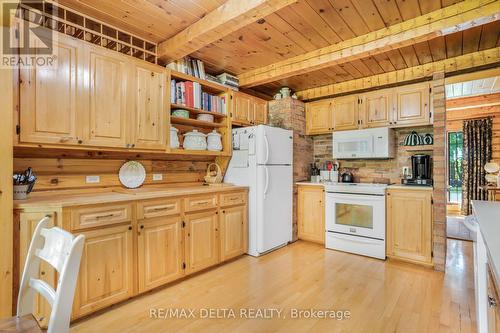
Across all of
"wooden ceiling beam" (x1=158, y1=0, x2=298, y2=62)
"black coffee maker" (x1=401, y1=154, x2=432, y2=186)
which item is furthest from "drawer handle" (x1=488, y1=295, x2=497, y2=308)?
"black coffee maker" (x1=401, y1=154, x2=432, y2=186)

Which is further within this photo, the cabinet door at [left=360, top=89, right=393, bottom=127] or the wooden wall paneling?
the cabinet door at [left=360, top=89, right=393, bottom=127]

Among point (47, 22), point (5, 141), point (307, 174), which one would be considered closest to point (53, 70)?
point (47, 22)

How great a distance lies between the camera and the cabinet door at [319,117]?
4.15 meters

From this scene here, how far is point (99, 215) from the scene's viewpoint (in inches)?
82.4

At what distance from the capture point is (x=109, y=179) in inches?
106

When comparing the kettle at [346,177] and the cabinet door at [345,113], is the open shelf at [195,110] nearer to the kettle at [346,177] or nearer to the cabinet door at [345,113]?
the cabinet door at [345,113]

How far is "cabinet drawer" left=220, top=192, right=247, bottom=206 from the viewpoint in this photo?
10.4 feet

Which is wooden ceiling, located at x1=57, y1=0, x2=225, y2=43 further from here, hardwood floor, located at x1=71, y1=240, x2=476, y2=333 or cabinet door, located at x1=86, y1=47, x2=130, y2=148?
hardwood floor, located at x1=71, y1=240, x2=476, y2=333

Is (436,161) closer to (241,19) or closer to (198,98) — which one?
(241,19)

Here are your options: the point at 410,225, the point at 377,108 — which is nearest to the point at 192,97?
the point at 377,108

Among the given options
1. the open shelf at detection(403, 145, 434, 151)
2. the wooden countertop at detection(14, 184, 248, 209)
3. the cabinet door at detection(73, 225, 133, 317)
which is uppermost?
the open shelf at detection(403, 145, 434, 151)

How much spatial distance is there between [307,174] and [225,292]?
260cm

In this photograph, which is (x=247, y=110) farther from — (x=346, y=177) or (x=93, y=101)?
(x=93, y=101)

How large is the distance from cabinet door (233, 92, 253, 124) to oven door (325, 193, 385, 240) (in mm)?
1648
